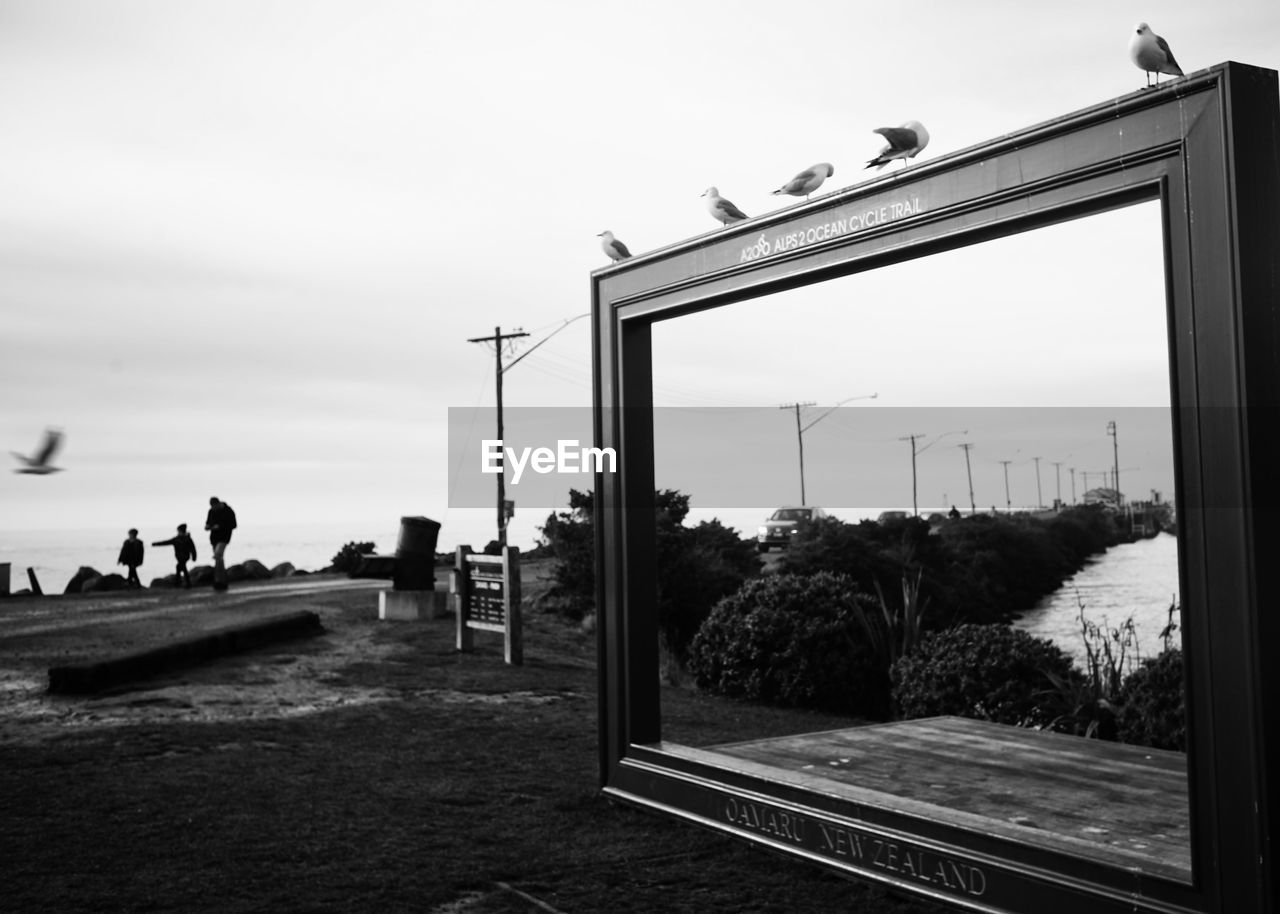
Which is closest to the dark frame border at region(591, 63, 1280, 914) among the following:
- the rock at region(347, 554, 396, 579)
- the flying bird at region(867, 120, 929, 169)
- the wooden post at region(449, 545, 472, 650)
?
the flying bird at region(867, 120, 929, 169)

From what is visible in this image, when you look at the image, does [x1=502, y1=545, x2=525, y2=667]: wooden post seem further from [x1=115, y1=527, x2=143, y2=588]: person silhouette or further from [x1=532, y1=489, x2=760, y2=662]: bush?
[x1=115, y1=527, x2=143, y2=588]: person silhouette

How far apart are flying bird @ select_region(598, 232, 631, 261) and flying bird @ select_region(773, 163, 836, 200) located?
154 cm

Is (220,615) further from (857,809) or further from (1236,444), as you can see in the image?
(1236,444)

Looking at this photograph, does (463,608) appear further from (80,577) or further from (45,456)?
(80,577)

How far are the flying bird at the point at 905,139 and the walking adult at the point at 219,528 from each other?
18454 millimetres

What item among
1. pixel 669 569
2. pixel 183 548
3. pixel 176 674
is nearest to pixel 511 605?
pixel 176 674

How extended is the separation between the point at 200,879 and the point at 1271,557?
4302 mm

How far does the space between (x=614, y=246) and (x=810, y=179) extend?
5.57 feet

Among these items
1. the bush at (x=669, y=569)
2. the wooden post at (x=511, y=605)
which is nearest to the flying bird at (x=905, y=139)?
the wooden post at (x=511, y=605)

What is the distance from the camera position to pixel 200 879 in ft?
16.2

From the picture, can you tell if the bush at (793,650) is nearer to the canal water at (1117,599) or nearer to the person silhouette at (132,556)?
the canal water at (1117,599)

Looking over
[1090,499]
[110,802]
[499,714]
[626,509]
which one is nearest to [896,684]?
[499,714]

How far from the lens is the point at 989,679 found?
33.2 ft

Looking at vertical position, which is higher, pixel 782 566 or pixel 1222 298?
pixel 1222 298
